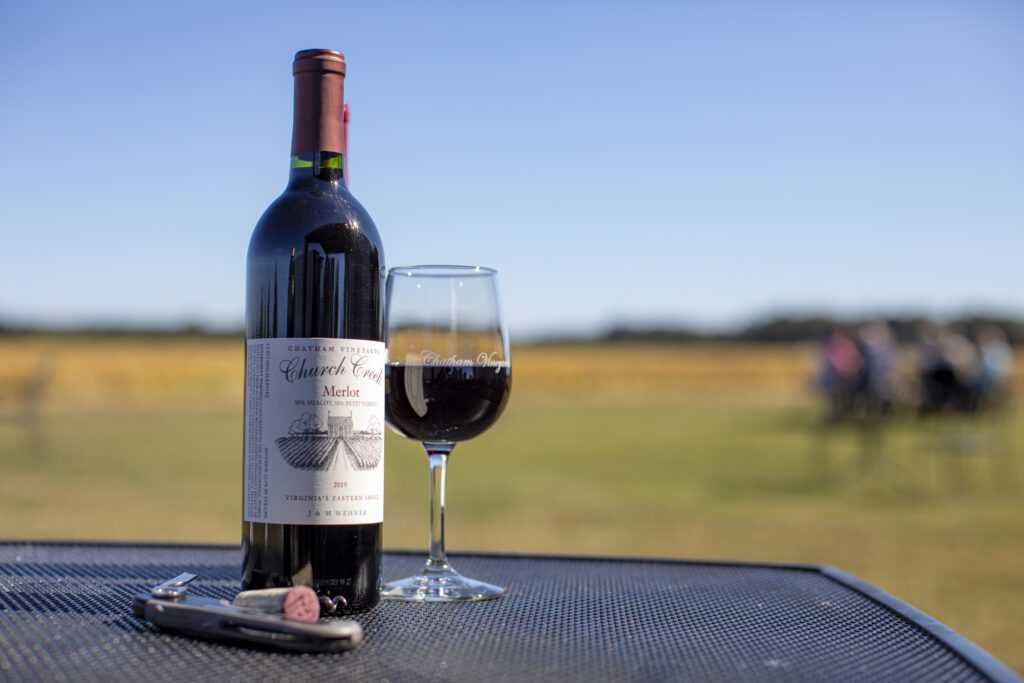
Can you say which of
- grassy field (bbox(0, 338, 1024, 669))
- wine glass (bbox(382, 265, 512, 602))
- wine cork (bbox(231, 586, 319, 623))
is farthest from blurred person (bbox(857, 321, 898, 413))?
wine cork (bbox(231, 586, 319, 623))

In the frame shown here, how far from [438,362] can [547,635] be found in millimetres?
464

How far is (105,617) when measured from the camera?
1.26 metres

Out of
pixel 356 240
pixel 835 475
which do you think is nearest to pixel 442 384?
pixel 356 240

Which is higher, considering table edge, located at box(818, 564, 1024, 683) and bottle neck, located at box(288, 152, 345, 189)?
bottle neck, located at box(288, 152, 345, 189)

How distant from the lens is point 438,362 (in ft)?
5.04

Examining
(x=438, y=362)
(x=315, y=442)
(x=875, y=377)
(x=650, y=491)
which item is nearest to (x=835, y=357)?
(x=875, y=377)

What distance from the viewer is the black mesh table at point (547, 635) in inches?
41.2

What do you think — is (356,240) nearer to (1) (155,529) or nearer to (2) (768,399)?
(1) (155,529)

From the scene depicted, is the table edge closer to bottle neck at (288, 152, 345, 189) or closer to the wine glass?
the wine glass

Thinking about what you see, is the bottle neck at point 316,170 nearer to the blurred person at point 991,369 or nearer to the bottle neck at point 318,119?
the bottle neck at point 318,119

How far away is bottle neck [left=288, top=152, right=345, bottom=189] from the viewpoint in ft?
4.54

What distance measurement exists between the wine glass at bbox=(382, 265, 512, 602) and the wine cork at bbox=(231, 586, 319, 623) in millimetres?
390

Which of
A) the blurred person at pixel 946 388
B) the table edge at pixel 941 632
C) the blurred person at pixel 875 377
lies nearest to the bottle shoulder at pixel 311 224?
the table edge at pixel 941 632

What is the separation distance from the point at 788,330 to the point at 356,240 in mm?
84272
